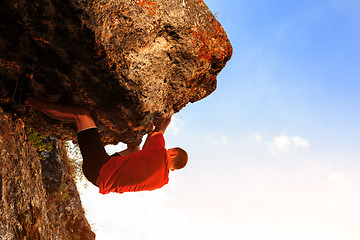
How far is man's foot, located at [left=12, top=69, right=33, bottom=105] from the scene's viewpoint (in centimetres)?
454

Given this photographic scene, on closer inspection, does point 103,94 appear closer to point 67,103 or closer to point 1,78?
point 67,103

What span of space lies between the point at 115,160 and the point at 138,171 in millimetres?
581

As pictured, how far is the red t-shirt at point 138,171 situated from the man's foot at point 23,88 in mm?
1941

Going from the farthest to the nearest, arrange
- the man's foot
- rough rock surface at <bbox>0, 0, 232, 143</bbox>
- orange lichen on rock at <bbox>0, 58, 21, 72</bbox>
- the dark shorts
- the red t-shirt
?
the dark shorts → the red t-shirt → the man's foot → orange lichen on rock at <bbox>0, 58, 21, 72</bbox> → rough rock surface at <bbox>0, 0, 232, 143</bbox>

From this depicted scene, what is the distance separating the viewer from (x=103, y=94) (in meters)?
4.65

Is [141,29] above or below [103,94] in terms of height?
above

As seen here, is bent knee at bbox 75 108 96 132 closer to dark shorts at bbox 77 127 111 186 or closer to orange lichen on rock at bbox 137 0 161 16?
dark shorts at bbox 77 127 111 186

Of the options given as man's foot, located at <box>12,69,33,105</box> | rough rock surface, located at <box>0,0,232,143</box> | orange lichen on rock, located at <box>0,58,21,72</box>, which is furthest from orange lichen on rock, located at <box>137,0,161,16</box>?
orange lichen on rock, located at <box>0,58,21,72</box>

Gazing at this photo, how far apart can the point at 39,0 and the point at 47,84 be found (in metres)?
1.69

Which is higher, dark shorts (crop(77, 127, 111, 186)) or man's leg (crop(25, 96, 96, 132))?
man's leg (crop(25, 96, 96, 132))

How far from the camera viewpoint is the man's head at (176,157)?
17.4 ft

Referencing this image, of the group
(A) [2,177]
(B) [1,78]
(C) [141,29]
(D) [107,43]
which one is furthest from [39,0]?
(A) [2,177]

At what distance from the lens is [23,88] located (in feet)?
15.6

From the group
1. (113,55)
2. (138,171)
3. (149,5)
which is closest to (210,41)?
(149,5)
